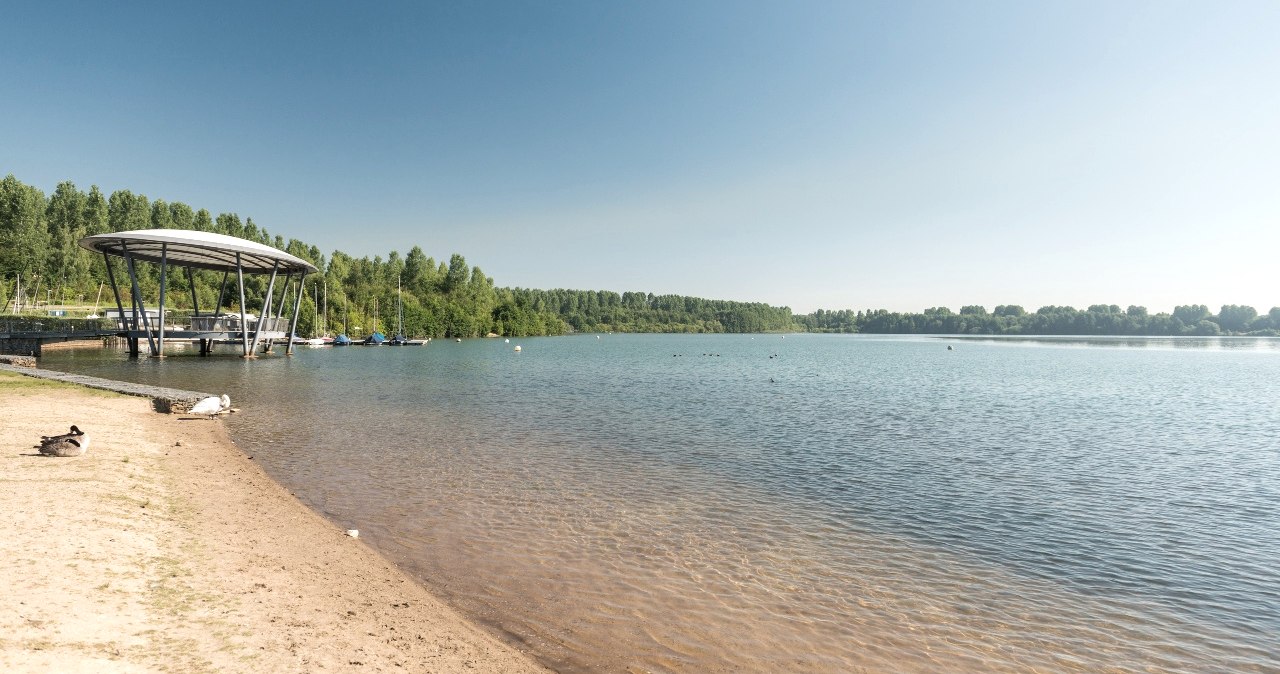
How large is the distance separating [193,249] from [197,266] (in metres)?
10.9

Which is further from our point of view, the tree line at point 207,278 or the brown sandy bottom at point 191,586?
the tree line at point 207,278

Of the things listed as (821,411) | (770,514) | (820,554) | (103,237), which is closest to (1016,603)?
(820,554)

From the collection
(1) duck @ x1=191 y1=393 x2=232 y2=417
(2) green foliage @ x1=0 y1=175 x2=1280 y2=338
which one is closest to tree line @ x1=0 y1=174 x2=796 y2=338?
(2) green foliage @ x1=0 y1=175 x2=1280 y2=338

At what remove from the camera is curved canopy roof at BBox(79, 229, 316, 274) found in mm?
47541

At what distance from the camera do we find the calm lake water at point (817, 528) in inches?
273

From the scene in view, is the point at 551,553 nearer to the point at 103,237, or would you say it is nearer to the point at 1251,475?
the point at 1251,475

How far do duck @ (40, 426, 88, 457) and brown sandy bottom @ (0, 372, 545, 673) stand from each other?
228mm

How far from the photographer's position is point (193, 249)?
175 feet

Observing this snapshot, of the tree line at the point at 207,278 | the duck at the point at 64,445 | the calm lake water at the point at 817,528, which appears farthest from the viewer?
the tree line at the point at 207,278

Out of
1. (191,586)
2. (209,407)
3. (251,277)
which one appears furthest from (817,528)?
(251,277)

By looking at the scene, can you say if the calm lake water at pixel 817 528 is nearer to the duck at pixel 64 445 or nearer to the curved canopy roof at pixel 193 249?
the duck at pixel 64 445

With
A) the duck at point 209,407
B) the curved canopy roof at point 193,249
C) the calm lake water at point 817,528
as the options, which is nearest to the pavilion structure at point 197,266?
the curved canopy roof at point 193,249

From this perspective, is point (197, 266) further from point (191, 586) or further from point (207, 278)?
point (191, 586)

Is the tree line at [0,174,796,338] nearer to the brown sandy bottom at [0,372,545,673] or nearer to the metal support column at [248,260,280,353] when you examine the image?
the metal support column at [248,260,280,353]
